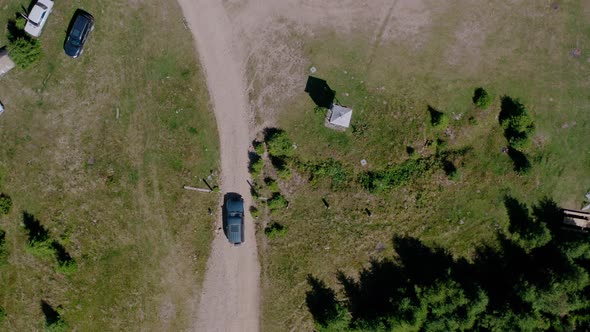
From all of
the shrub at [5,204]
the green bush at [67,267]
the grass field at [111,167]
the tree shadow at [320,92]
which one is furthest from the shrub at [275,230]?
the shrub at [5,204]

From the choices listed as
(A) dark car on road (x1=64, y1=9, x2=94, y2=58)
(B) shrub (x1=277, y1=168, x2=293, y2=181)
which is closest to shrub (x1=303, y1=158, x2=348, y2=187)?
(B) shrub (x1=277, y1=168, x2=293, y2=181)

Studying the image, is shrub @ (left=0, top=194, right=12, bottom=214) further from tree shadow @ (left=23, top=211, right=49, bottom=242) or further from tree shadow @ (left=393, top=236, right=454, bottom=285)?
tree shadow @ (left=393, top=236, right=454, bottom=285)

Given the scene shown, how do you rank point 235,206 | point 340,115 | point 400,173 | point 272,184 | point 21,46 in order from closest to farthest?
point 340,115 → point 21,46 → point 272,184 → point 235,206 → point 400,173

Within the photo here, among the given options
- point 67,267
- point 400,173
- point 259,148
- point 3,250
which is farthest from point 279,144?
point 3,250

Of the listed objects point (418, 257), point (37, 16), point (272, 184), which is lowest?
point (272, 184)

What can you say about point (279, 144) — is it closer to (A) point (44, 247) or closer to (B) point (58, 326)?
(A) point (44, 247)

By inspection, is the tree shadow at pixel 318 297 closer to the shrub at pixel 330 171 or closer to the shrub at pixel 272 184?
the shrub at pixel 272 184

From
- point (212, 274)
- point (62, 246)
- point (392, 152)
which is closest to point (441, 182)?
point (392, 152)

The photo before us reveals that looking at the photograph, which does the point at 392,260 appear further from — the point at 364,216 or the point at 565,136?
the point at 565,136
